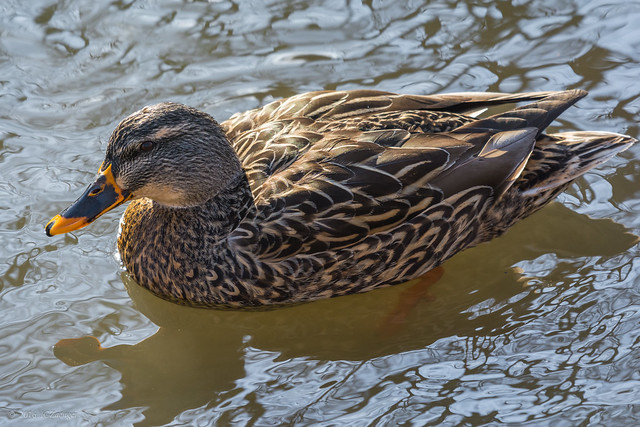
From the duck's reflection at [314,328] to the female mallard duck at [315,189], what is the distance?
24 cm

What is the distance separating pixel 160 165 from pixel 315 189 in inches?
43.9

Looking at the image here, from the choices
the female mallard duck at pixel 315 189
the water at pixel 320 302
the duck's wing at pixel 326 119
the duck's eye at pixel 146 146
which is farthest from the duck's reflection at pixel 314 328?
the duck's eye at pixel 146 146

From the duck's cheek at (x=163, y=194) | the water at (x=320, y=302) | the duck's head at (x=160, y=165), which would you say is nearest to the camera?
the water at (x=320, y=302)

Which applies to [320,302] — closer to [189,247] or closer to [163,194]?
[189,247]

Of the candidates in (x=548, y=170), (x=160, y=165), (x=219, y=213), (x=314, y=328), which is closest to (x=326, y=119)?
(x=219, y=213)

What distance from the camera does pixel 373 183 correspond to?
20.1 feet

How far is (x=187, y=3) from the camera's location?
9.22 m

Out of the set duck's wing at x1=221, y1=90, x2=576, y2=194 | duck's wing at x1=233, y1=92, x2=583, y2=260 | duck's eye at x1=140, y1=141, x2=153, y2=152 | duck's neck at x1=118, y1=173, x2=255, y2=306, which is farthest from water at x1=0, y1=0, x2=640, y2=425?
duck's eye at x1=140, y1=141, x2=153, y2=152

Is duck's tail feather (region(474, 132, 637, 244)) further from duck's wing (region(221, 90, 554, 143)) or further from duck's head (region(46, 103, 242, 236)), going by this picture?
duck's head (region(46, 103, 242, 236))

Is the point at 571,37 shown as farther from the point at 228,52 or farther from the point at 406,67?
→ the point at 228,52

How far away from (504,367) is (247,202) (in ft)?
6.92

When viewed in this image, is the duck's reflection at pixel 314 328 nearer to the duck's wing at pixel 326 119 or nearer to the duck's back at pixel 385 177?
the duck's back at pixel 385 177

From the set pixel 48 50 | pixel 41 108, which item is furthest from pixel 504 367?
pixel 48 50

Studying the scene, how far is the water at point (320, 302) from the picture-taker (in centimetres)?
591
